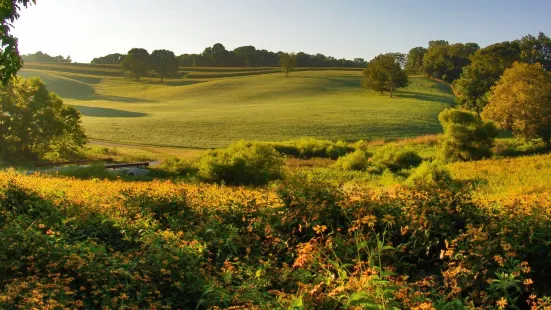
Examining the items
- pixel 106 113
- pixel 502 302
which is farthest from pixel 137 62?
pixel 502 302

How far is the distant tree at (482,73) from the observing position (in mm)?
61300

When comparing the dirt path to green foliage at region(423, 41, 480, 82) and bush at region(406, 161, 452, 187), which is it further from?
green foliage at region(423, 41, 480, 82)

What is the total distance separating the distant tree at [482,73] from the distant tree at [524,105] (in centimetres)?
1694

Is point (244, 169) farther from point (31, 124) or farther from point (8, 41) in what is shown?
point (31, 124)

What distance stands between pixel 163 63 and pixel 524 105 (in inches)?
3950

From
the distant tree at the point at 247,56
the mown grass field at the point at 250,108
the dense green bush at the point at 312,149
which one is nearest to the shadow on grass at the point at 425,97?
the mown grass field at the point at 250,108

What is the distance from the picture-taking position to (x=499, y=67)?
67.6 m

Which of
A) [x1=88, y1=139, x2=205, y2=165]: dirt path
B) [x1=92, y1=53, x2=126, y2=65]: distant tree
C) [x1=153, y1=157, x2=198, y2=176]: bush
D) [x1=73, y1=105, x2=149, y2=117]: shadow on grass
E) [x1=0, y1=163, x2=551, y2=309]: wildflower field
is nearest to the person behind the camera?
[x1=0, y1=163, x2=551, y2=309]: wildflower field

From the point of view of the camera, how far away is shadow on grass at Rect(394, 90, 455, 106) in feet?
242

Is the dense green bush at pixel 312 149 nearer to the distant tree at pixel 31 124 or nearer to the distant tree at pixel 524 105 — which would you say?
the distant tree at pixel 524 105

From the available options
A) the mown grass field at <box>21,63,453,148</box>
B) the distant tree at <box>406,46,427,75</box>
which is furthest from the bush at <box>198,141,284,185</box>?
the distant tree at <box>406,46,427,75</box>

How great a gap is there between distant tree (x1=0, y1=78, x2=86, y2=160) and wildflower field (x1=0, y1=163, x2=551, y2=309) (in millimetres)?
28212

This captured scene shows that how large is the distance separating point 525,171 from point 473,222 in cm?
1863

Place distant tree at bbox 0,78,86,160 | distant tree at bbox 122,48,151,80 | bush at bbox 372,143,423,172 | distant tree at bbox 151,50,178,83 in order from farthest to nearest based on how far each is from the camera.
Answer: distant tree at bbox 151,50,178,83, distant tree at bbox 122,48,151,80, distant tree at bbox 0,78,86,160, bush at bbox 372,143,423,172
